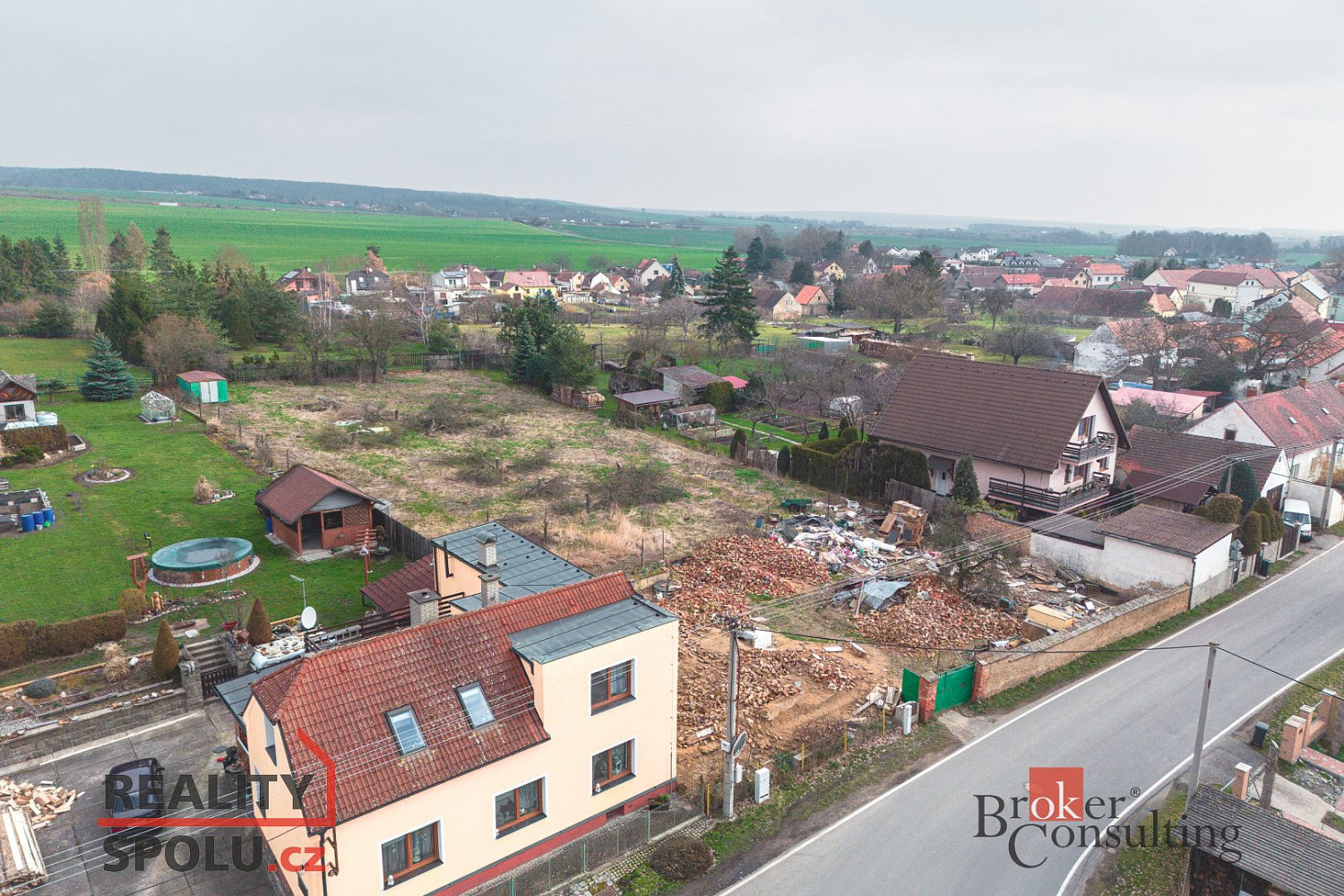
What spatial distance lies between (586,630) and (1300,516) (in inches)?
1339

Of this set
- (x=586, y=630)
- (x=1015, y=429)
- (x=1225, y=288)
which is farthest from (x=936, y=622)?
(x=1225, y=288)

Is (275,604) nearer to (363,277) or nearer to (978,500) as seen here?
(978,500)

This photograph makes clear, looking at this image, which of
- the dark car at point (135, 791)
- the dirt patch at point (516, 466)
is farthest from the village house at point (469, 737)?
the dirt patch at point (516, 466)

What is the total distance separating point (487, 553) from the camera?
62.3ft

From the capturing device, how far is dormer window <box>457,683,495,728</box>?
14.8m

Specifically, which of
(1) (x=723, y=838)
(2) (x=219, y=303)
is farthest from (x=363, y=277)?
(1) (x=723, y=838)

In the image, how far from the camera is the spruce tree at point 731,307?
74875mm

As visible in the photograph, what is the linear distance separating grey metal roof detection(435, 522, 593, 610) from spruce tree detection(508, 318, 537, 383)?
3975 centimetres

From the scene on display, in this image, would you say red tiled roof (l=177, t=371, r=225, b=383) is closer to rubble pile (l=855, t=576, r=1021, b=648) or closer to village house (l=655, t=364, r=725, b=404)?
village house (l=655, t=364, r=725, b=404)

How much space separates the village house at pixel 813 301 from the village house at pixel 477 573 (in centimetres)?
9037

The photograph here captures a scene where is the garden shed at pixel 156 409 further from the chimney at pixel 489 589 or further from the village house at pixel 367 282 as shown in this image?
the village house at pixel 367 282

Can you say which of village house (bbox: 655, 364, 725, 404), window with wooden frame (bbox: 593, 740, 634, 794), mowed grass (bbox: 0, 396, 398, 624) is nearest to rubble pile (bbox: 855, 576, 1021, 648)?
window with wooden frame (bbox: 593, 740, 634, 794)

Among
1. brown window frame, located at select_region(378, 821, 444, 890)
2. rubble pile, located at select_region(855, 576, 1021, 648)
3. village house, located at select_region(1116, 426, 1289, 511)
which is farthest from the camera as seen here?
village house, located at select_region(1116, 426, 1289, 511)

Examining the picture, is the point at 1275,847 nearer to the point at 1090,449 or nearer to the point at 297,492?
the point at 1090,449
